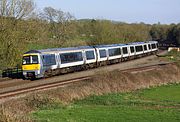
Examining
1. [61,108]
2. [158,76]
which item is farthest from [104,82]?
[158,76]

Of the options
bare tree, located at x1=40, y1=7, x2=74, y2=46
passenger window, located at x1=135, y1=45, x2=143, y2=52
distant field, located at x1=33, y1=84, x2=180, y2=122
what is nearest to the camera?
distant field, located at x1=33, y1=84, x2=180, y2=122

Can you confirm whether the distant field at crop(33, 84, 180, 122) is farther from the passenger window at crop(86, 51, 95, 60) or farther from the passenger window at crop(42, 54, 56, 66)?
the passenger window at crop(86, 51, 95, 60)

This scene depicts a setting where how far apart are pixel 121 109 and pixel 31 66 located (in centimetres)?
1253

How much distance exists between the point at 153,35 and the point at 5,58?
114 m

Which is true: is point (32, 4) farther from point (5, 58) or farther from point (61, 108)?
point (61, 108)

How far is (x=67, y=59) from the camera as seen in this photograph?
37.3 m

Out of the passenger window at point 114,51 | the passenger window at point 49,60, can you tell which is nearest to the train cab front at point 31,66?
the passenger window at point 49,60

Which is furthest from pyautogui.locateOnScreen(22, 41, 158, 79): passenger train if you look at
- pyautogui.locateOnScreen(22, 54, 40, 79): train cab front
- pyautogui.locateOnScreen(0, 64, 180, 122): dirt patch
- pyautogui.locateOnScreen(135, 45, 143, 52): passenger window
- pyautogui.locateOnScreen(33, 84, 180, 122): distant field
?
pyautogui.locateOnScreen(33, 84, 180, 122): distant field

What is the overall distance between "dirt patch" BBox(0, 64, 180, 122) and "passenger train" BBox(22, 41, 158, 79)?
4.59 m

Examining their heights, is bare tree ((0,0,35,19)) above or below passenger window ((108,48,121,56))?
above

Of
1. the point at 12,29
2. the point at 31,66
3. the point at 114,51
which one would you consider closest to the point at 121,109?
the point at 31,66

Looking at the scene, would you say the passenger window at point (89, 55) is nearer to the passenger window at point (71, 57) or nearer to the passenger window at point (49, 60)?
the passenger window at point (71, 57)

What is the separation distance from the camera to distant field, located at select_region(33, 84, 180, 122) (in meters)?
18.9

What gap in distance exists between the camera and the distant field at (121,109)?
18.9 metres
